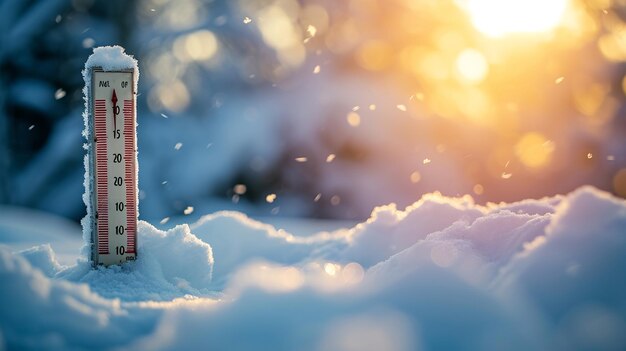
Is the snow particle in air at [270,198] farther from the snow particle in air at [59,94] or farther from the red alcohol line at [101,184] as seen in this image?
the red alcohol line at [101,184]

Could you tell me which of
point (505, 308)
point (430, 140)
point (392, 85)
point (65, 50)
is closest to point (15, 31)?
point (65, 50)

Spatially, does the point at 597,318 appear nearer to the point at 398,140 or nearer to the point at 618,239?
the point at 618,239

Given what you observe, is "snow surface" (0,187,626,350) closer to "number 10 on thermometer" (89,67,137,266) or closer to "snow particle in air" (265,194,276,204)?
"number 10 on thermometer" (89,67,137,266)

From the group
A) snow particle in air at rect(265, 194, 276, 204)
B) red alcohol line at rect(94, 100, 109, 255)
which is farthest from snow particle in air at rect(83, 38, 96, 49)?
red alcohol line at rect(94, 100, 109, 255)

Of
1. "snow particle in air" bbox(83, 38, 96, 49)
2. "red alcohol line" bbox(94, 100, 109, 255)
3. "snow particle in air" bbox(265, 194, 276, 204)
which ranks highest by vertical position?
"snow particle in air" bbox(83, 38, 96, 49)

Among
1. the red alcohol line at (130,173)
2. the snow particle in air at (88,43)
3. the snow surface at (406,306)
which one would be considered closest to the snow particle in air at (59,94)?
the snow particle in air at (88,43)

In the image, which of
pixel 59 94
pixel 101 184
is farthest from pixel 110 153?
pixel 59 94

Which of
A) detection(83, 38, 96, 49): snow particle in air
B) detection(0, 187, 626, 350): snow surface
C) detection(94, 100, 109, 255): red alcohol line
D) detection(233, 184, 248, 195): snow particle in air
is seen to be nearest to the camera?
detection(0, 187, 626, 350): snow surface
